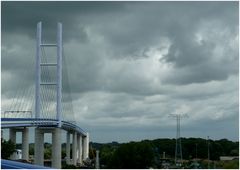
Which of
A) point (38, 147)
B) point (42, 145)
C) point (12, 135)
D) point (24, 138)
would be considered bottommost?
point (38, 147)

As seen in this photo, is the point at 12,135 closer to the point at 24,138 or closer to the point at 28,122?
the point at 24,138

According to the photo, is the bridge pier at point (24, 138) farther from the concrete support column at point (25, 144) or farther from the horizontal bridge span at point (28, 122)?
the horizontal bridge span at point (28, 122)

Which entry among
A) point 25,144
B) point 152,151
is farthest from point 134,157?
point 25,144


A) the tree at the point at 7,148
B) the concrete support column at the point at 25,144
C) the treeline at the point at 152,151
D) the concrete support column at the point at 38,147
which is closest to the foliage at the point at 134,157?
the treeline at the point at 152,151

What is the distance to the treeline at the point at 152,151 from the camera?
5734cm

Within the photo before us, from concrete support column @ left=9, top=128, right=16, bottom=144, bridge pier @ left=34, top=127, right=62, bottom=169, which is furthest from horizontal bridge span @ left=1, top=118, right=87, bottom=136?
concrete support column @ left=9, top=128, right=16, bottom=144

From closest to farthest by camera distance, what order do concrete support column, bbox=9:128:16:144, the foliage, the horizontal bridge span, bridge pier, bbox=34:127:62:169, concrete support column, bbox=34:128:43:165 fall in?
the horizontal bridge span, bridge pier, bbox=34:127:62:169, concrete support column, bbox=34:128:43:165, the foliage, concrete support column, bbox=9:128:16:144

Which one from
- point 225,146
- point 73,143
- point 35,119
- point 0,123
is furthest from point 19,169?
point 225,146

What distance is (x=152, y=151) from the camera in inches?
2360

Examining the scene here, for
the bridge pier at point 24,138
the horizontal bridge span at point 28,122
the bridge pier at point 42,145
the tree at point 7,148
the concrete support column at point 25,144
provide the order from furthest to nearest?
the concrete support column at point 25,144, the bridge pier at point 24,138, the tree at point 7,148, the bridge pier at point 42,145, the horizontal bridge span at point 28,122

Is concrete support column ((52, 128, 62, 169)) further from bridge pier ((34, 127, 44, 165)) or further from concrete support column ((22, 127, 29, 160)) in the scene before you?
concrete support column ((22, 127, 29, 160))

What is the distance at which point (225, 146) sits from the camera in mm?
85312

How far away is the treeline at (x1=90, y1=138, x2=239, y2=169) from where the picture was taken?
57.3m

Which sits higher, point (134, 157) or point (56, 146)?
point (56, 146)
